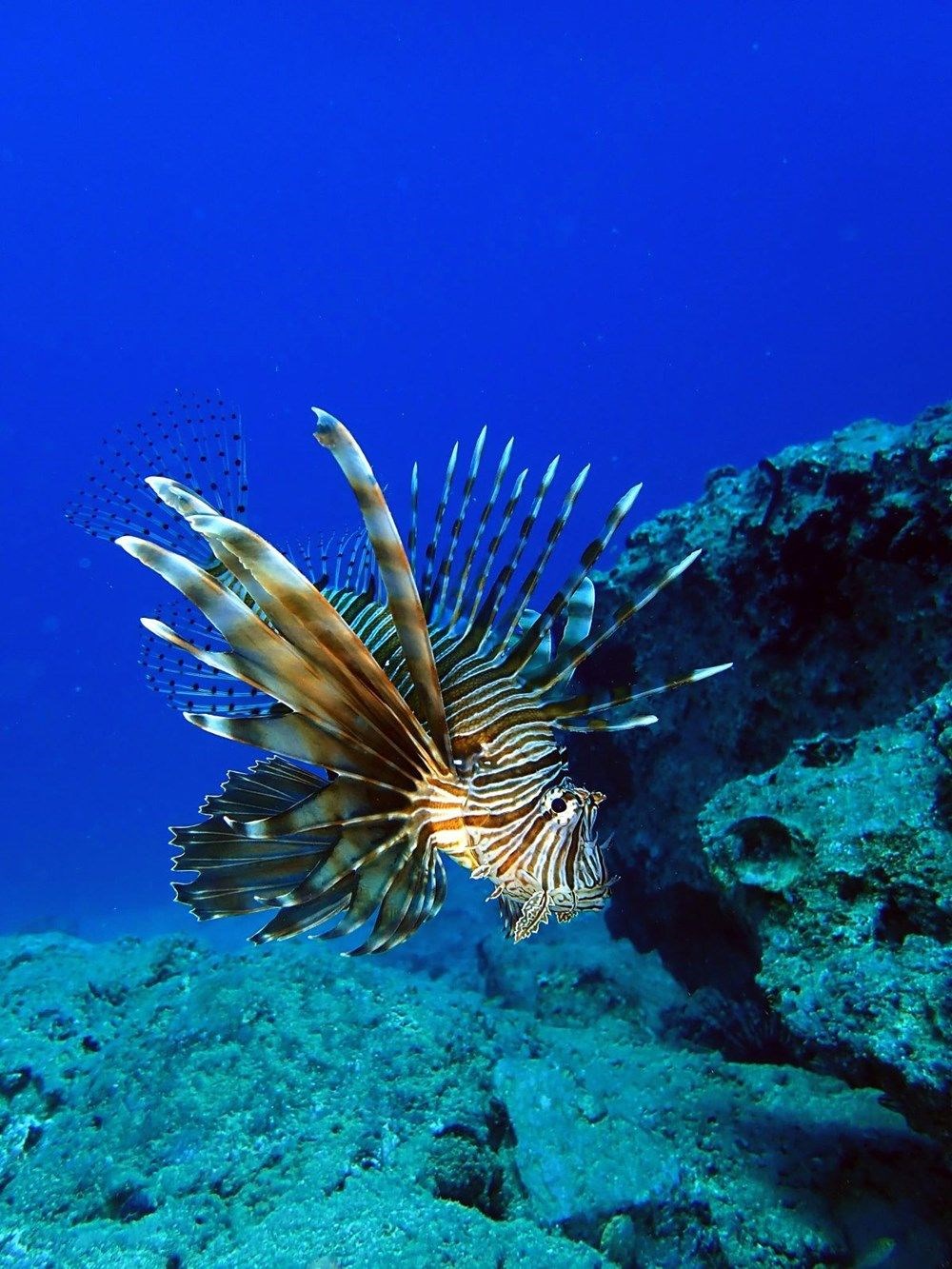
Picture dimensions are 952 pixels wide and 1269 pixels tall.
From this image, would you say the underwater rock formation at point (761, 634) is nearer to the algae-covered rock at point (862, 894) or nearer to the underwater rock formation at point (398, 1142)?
the algae-covered rock at point (862, 894)

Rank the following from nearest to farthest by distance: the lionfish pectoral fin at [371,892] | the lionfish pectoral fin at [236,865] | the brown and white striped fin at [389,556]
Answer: the brown and white striped fin at [389,556] → the lionfish pectoral fin at [371,892] → the lionfish pectoral fin at [236,865]

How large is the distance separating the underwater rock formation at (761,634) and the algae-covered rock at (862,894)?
52 cm

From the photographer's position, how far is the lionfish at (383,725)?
6.13 ft

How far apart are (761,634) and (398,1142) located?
3630mm

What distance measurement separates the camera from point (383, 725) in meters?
2.20

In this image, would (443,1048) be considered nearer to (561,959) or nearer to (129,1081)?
(129,1081)

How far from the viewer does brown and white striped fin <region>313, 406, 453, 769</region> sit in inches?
69.1

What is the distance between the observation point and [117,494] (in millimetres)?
4680

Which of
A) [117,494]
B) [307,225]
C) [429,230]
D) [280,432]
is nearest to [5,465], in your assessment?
[280,432]

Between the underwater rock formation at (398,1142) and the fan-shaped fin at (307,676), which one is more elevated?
the fan-shaped fin at (307,676)

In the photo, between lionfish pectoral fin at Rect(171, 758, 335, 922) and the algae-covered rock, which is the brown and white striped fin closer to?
lionfish pectoral fin at Rect(171, 758, 335, 922)

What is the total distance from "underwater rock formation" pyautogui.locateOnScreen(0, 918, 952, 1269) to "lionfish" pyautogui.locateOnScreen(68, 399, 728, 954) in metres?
1.52

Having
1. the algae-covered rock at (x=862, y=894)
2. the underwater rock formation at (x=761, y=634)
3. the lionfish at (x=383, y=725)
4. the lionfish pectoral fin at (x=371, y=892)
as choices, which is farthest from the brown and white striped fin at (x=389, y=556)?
the underwater rock formation at (x=761, y=634)

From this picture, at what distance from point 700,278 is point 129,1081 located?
12951 cm
